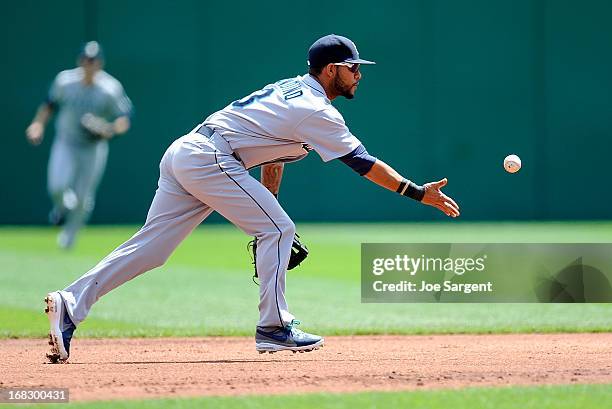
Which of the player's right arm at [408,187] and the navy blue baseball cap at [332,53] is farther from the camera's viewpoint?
the navy blue baseball cap at [332,53]

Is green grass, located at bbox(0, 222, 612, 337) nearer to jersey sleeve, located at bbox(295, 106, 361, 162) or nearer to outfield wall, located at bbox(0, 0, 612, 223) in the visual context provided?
jersey sleeve, located at bbox(295, 106, 361, 162)

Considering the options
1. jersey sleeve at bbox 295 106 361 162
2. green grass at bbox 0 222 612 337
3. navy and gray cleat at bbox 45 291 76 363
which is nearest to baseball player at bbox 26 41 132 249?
green grass at bbox 0 222 612 337

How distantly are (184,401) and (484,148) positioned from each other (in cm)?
1608

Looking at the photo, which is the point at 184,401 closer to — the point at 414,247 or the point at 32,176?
the point at 414,247

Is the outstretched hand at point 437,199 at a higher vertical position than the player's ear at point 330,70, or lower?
lower

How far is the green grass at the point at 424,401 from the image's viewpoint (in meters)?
5.07

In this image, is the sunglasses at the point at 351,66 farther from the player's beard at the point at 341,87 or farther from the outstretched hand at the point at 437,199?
the outstretched hand at the point at 437,199

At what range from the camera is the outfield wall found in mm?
20422

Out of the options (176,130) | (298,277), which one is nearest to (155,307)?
(298,277)

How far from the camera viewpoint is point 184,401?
5191 millimetres

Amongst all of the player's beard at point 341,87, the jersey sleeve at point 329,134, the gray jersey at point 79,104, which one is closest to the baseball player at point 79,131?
the gray jersey at point 79,104

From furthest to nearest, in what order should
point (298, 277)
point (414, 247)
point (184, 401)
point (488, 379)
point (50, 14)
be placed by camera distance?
point (50, 14) → point (414, 247) → point (298, 277) → point (488, 379) → point (184, 401)

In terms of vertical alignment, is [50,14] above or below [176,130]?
above

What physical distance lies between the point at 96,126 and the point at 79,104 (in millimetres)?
483
